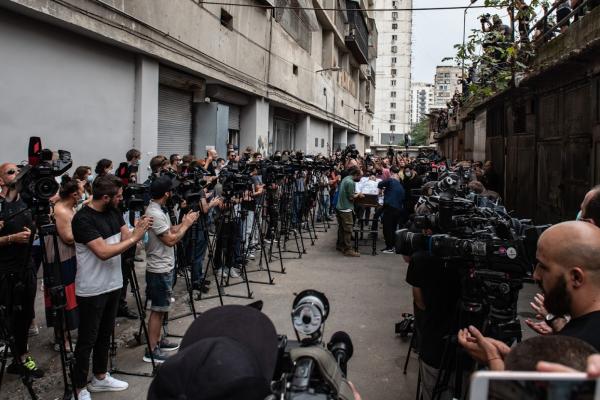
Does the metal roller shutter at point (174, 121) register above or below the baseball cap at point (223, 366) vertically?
above

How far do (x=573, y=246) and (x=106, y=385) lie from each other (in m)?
4.00

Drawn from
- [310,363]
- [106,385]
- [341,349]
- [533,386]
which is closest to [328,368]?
[310,363]

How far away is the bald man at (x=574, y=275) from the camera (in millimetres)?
1954

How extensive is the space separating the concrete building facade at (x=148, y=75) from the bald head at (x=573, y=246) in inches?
301

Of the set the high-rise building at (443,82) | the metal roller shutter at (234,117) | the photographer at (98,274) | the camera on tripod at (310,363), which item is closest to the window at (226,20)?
the metal roller shutter at (234,117)

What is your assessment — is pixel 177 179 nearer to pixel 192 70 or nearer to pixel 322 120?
pixel 192 70

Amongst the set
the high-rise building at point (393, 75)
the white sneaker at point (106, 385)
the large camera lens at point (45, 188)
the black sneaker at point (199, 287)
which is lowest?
the white sneaker at point (106, 385)

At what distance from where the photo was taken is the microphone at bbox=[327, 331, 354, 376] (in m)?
1.93

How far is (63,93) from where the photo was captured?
843 centimetres

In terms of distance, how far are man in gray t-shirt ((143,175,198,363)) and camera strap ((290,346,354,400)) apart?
3.50 m

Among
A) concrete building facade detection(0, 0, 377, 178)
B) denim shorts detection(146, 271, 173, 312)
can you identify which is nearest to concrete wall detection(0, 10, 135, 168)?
concrete building facade detection(0, 0, 377, 178)

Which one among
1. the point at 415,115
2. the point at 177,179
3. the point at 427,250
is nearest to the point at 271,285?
the point at 177,179

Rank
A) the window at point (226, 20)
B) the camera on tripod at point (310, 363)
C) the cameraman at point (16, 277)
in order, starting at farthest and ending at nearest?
the window at point (226, 20) < the cameraman at point (16, 277) < the camera on tripod at point (310, 363)

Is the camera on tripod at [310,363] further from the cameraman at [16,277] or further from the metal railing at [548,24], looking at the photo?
the metal railing at [548,24]
